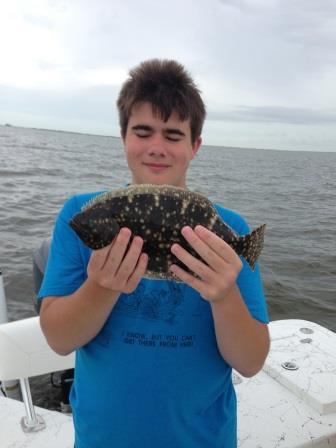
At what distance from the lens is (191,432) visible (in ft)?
7.87

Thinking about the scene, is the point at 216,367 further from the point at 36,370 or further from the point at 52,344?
the point at 36,370

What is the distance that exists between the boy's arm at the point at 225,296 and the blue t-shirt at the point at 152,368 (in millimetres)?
140

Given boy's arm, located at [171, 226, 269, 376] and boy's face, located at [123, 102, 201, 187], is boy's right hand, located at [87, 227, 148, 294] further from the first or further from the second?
boy's face, located at [123, 102, 201, 187]

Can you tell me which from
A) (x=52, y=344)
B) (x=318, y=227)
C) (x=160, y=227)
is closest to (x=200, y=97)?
(x=160, y=227)

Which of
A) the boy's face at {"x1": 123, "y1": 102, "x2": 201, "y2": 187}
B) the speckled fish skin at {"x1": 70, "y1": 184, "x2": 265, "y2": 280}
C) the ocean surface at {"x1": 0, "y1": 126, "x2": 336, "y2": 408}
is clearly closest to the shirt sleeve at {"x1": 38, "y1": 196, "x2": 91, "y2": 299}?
the speckled fish skin at {"x1": 70, "y1": 184, "x2": 265, "y2": 280}

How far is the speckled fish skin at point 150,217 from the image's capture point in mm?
2090

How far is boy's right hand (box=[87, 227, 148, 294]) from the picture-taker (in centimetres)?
200

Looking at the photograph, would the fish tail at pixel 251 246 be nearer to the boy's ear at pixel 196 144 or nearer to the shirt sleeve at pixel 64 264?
the boy's ear at pixel 196 144

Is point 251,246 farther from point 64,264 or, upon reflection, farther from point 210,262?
point 64,264

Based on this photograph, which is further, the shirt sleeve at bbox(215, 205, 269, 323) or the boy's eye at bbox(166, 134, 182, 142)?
the boy's eye at bbox(166, 134, 182, 142)

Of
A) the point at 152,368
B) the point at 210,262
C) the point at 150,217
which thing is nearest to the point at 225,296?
the point at 210,262

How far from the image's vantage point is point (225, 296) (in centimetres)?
209

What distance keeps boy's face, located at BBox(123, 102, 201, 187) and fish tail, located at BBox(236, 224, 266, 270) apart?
611 mm

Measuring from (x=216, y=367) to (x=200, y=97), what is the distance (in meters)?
1.81
